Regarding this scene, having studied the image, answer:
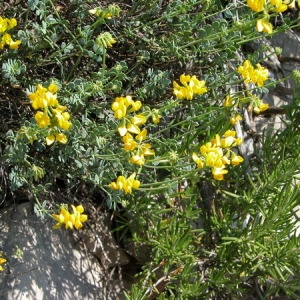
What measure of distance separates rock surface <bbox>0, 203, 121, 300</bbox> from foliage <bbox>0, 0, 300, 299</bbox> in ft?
0.52

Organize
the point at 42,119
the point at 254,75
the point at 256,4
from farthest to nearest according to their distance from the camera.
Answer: the point at 254,75 < the point at 256,4 < the point at 42,119

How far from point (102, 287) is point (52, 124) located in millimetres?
1189

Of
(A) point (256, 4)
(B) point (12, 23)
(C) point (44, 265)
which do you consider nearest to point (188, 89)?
(A) point (256, 4)

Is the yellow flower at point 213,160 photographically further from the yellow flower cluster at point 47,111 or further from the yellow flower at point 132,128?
the yellow flower cluster at point 47,111

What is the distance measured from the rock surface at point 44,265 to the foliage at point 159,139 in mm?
159

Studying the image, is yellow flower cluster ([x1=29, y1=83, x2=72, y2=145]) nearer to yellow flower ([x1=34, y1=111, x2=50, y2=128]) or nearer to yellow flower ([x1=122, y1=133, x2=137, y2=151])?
yellow flower ([x1=34, y1=111, x2=50, y2=128])

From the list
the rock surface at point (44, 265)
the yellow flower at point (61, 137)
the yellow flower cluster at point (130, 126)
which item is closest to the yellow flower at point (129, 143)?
the yellow flower cluster at point (130, 126)

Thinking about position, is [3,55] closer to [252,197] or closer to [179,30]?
[179,30]

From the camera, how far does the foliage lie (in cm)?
210

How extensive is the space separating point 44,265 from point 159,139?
0.74 m

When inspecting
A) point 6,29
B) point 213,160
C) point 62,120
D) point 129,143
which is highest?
point 6,29

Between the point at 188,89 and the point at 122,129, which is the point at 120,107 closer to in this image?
the point at 122,129

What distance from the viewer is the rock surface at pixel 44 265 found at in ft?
8.30

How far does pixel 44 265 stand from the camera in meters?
2.63
